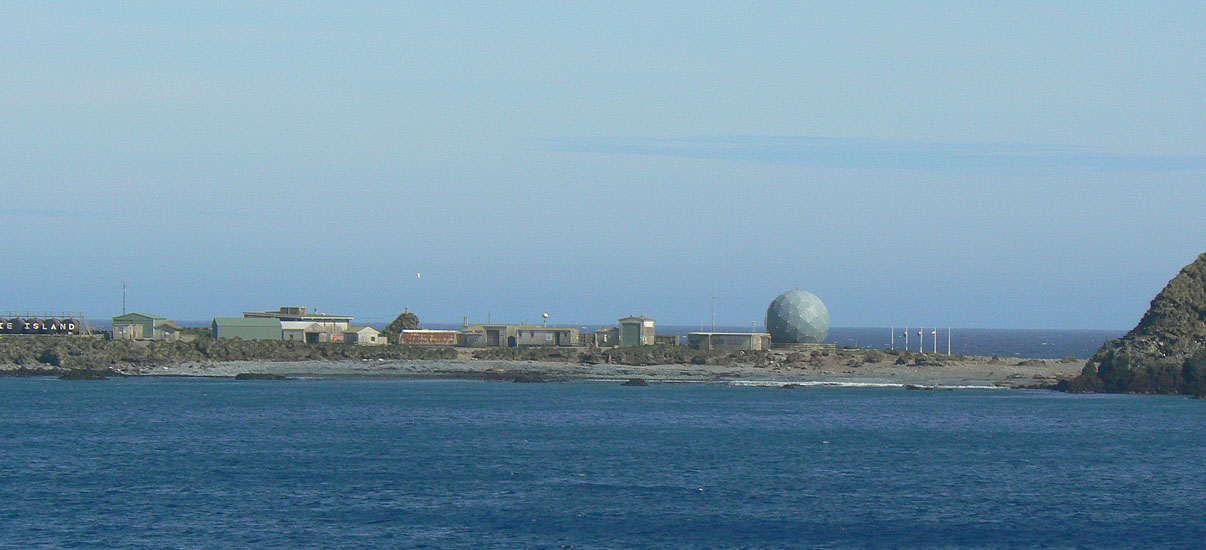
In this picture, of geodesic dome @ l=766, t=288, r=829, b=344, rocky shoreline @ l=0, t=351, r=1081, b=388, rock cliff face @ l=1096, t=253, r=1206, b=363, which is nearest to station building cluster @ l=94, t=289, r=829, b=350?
geodesic dome @ l=766, t=288, r=829, b=344

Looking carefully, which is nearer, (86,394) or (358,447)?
(358,447)

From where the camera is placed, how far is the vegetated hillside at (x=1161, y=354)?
323 ft

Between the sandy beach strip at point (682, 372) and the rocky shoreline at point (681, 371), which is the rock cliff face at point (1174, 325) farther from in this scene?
the sandy beach strip at point (682, 372)

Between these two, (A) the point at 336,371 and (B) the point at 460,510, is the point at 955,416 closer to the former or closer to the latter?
(B) the point at 460,510

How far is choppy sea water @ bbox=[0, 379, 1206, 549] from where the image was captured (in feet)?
131

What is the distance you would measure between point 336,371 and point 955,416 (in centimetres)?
5651

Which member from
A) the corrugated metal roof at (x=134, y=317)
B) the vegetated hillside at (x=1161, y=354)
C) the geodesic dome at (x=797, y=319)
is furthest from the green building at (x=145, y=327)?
the vegetated hillside at (x=1161, y=354)

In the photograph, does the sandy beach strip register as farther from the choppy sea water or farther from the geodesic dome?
the choppy sea water

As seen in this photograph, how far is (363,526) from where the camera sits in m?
40.3

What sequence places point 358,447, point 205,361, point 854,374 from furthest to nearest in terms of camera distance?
point 205,361, point 854,374, point 358,447

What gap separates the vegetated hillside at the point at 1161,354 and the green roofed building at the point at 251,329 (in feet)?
259

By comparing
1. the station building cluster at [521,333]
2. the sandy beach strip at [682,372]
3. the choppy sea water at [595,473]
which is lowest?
the choppy sea water at [595,473]

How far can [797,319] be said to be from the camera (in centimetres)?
13488

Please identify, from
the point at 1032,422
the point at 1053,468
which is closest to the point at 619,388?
the point at 1032,422
